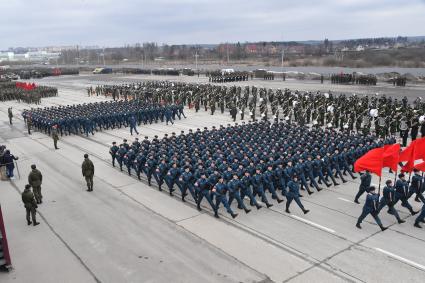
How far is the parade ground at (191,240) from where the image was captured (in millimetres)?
7965

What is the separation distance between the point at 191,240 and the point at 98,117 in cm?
1624

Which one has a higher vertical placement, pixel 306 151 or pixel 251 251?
pixel 306 151

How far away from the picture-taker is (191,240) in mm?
9461

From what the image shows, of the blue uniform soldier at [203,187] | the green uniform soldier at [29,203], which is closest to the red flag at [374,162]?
the blue uniform soldier at [203,187]

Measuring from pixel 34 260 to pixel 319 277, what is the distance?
6130mm

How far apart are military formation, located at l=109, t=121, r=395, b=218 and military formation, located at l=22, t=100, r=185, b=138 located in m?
8.07

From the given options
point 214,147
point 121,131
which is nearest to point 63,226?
point 214,147

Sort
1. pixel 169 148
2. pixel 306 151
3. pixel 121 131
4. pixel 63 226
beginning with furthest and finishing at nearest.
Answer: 1. pixel 121 131
2. pixel 169 148
3. pixel 306 151
4. pixel 63 226

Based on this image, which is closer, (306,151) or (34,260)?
(34,260)

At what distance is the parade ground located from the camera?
7.96m

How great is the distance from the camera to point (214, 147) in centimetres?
1537

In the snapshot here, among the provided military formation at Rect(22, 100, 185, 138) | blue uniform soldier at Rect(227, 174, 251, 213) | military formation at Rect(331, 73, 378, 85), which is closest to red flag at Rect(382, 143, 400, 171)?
blue uniform soldier at Rect(227, 174, 251, 213)

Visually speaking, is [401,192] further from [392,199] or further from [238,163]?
[238,163]

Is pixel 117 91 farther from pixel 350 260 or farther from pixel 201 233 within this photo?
pixel 350 260
